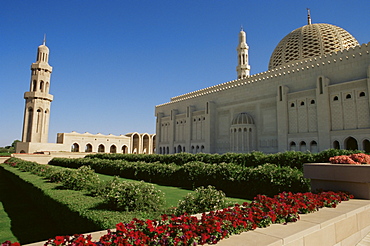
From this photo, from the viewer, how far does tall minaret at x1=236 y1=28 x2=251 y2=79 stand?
36.1 metres

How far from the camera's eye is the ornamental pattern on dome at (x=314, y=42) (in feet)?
90.0

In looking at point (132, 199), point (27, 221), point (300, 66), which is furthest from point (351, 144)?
point (27, 221)

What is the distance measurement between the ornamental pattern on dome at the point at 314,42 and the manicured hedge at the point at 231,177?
23.8m

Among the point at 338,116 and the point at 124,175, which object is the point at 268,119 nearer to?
the point at 338,116

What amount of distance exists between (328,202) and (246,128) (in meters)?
21.8

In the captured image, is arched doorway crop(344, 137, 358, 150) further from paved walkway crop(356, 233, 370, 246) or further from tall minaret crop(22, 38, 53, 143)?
tall minaret crop(22, 38, 53, 143)

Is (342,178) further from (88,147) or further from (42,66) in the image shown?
(42,66)

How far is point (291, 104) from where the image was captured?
2297 centimetres

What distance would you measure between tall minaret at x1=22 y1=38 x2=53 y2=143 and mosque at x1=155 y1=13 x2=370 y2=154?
65.5ft

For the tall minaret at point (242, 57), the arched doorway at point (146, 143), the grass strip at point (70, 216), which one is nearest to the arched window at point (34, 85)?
the arched doorway at point (146, 143)

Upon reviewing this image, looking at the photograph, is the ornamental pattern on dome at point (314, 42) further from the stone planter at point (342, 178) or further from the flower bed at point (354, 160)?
the stone planter at point (342, 178)

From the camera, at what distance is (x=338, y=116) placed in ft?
64.1

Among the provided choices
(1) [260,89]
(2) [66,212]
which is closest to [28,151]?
(1) [260,89]

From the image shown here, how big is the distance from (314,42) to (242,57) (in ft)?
33.9
